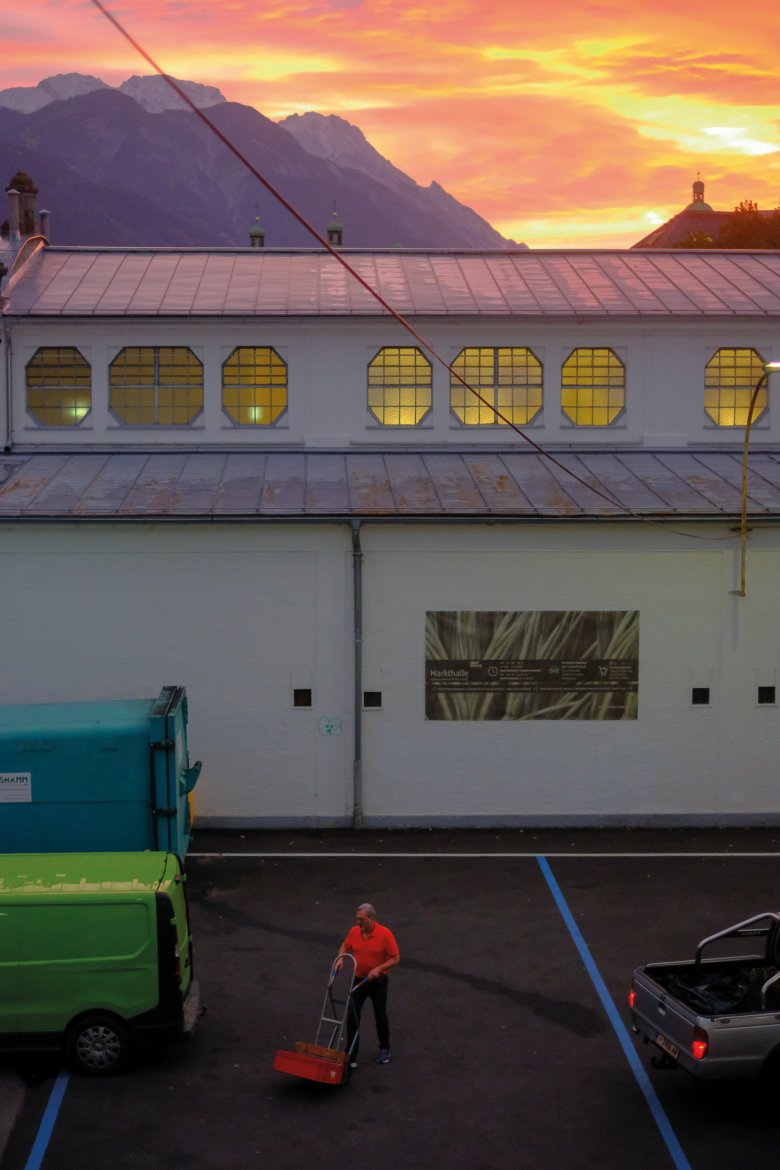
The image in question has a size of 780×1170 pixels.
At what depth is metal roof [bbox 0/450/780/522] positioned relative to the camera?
70.1ft

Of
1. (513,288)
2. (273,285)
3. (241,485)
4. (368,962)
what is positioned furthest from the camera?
(513,288)

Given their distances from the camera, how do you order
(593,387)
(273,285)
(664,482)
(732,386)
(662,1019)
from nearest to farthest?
(662,1019), (664,482), (593,387), (732,386), (273,285)

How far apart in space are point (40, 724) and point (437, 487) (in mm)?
9095

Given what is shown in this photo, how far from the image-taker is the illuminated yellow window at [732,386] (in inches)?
1012

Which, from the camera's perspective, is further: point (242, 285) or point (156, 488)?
point (242, 285)

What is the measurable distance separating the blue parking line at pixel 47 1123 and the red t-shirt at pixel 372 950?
3.04 meters

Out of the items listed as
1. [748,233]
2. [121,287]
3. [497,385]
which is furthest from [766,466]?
[748,233]

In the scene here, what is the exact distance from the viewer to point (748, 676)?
21625mm

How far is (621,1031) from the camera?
1355 centimetres

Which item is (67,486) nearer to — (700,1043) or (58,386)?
(58,386)

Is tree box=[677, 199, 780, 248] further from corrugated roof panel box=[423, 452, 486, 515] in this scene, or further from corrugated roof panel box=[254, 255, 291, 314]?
corrugated roof panel box=[423, 452, 486, 515]

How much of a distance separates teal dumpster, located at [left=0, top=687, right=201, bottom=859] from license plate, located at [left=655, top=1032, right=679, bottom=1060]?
691cm

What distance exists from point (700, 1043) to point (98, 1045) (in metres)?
5.80

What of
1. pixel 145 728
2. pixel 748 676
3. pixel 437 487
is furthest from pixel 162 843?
pixel 748 676
